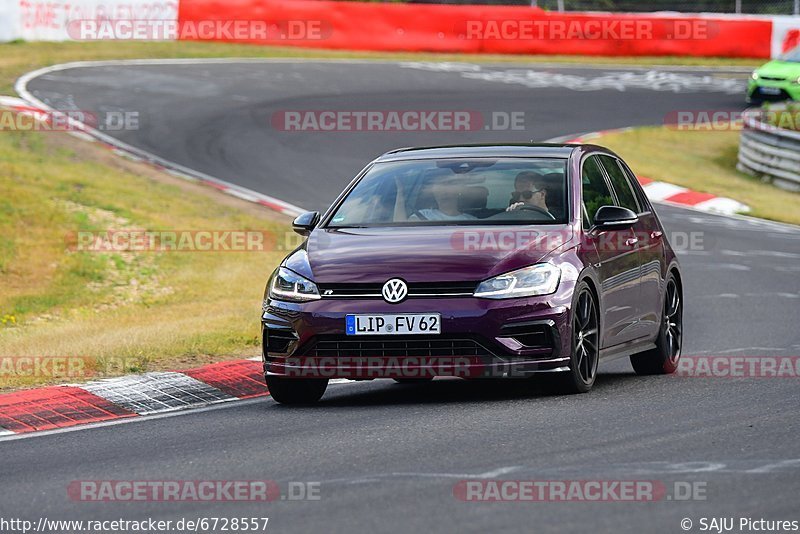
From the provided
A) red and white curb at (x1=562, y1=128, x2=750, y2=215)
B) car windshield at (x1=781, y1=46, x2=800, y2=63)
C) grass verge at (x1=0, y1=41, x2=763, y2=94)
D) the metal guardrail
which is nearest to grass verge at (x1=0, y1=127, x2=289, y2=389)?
red and white curb at (x1=562, y1=128, x2=750, y2=215)

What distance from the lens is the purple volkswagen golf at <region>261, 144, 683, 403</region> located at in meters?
8.49

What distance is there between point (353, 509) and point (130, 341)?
6.09 meters

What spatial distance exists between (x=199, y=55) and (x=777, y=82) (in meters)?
13.1

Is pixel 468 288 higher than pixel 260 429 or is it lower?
higher

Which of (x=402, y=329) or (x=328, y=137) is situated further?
(x=328, y=137)

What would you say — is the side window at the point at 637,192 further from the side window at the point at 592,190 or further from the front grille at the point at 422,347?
the front grille at the point at 422,347

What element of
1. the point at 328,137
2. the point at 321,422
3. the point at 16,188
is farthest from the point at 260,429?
the point at 328,137

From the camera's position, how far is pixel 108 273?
15.9 meters

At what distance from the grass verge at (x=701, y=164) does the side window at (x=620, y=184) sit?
473 inches

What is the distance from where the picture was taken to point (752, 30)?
128 ft

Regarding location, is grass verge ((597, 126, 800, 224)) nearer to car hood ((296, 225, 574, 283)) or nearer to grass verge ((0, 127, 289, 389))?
grass verge ((0, 127, 289, 389))

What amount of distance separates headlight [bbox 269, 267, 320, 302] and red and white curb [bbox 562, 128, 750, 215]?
14.2 m

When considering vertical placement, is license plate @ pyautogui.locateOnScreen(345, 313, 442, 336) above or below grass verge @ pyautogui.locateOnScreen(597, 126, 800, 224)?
above

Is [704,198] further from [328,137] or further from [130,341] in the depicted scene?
[130,341]
